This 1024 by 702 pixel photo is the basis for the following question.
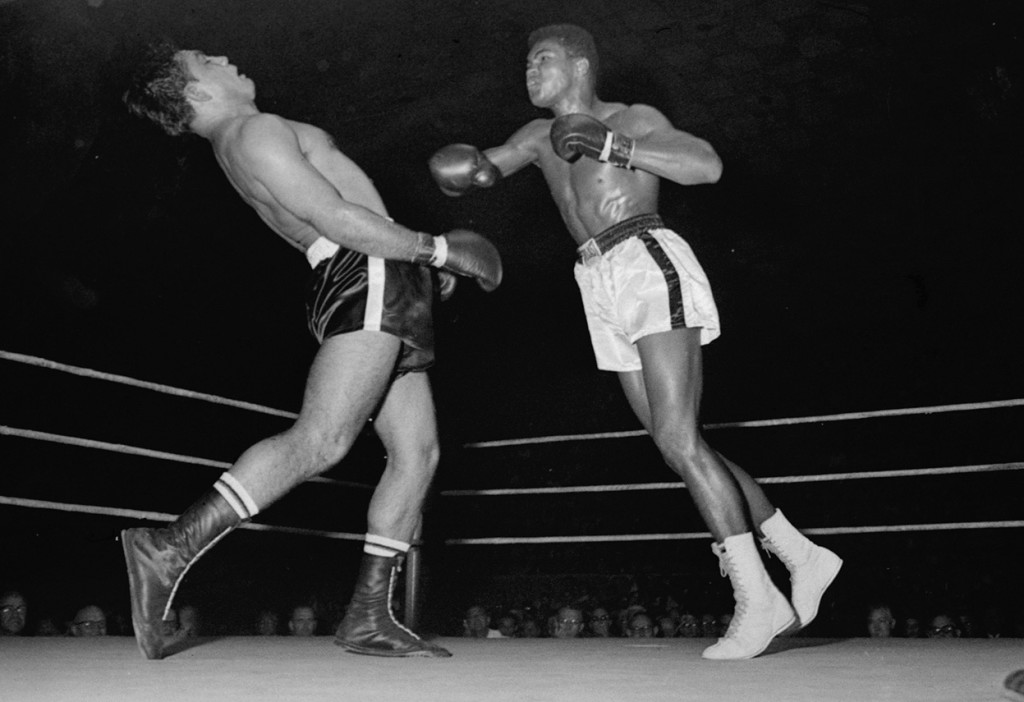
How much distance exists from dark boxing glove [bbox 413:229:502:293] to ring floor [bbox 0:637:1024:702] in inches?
27.8

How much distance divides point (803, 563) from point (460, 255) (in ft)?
2.96

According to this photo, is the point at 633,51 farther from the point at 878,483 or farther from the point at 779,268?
the point at 878,483

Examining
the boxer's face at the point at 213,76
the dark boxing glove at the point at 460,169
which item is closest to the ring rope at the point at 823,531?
the dark boxing glove at the point at 460,169

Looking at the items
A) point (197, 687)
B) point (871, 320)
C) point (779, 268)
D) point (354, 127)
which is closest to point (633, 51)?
point (354, 127)

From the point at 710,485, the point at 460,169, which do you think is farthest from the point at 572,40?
the point at 710,485

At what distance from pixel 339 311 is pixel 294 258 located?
190 inches

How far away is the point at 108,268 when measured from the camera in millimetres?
5789

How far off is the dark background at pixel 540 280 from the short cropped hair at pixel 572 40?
8.85 feet

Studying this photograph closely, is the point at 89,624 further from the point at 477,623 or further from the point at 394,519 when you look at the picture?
the point at 394,519

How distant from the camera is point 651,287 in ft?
6.30

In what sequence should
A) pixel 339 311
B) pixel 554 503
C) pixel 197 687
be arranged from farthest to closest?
1. pixel 554 503
2. pixel 339 311
3. pixel 197 687

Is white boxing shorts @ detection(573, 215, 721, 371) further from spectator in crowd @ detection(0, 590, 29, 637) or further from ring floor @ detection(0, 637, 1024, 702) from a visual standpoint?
spectator in crowd @ detection(0, 590, 29, 637)

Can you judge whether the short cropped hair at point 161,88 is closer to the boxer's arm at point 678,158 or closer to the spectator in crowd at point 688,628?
the boxer's arm at point 678,158

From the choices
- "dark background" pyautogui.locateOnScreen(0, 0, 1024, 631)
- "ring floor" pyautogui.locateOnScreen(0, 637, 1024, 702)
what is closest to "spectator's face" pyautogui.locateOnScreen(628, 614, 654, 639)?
"dark background" pyautogui.locateOnScreen(0, 0, 1024, 631)
